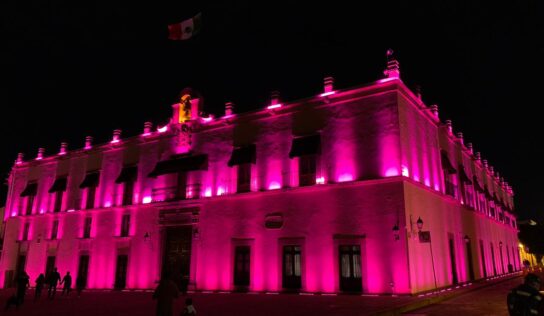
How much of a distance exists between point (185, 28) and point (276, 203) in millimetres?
10440

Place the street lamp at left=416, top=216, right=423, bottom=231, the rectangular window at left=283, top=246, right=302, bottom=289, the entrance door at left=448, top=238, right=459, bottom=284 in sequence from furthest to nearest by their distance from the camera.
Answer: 1. the entrance door at left=448, top=238, right=459, bottom=284
2. the rectangular window at left=283, top=246, right=302, bottom=289
3. the street lamp at left=416, top=216, right=423, bottom=231

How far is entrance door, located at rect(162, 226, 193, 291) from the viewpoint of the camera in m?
24.6

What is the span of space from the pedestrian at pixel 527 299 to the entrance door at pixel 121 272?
23763 mm

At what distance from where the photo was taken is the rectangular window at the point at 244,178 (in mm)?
23664

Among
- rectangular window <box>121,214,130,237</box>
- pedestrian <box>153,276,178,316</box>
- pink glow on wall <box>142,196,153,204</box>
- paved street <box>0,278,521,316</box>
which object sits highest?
pink glow on wall <box>142,196,153,204</box>

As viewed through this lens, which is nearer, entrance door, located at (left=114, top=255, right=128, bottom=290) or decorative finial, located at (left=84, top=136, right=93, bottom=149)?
entrance door, located at (left=114, top=255, right=128, bottom=290)

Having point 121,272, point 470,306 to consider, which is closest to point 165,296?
point 470,306

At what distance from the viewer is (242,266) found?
22.9 metres

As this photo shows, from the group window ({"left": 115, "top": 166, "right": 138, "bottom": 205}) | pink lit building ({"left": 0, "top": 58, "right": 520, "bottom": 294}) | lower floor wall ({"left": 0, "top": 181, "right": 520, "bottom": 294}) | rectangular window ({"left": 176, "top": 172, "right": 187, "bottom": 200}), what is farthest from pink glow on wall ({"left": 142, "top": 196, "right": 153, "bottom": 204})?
rectangular window ({"left": 176, "top": 172, "right": 187, "bottom": 200})

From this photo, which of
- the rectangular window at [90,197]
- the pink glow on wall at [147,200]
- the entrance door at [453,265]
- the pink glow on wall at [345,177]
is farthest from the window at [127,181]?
the entrance door at [453,265]

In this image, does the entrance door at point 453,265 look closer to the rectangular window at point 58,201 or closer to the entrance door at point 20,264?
the rectangular window at point 58,201

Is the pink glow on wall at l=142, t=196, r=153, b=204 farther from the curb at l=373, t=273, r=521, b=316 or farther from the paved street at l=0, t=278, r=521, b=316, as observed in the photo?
the curb at l=373, t=273, r=521, b=316

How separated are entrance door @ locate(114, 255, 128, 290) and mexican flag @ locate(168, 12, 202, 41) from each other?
42.8ft

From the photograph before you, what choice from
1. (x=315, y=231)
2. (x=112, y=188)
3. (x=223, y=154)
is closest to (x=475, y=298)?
(x=315, y=231)
